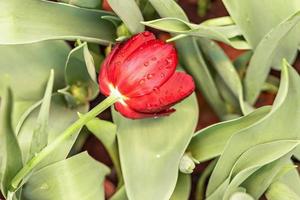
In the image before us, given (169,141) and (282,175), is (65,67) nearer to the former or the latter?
(169,141)

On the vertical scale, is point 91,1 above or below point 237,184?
above

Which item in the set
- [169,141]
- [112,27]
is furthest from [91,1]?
[169,141]

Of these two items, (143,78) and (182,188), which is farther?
(182,188)

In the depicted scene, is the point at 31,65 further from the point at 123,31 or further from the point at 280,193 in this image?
the point at 280,193

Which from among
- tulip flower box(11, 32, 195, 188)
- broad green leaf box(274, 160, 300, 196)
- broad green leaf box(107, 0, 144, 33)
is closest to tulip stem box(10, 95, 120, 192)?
tulip flower box(11, 32, 195, 188)

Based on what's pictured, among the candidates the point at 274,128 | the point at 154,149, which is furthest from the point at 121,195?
the point at 274,128

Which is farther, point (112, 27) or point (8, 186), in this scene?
point (112, 27)

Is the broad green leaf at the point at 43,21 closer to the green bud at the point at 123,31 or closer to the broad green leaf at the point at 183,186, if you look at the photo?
the green bud at the point at 123,31
